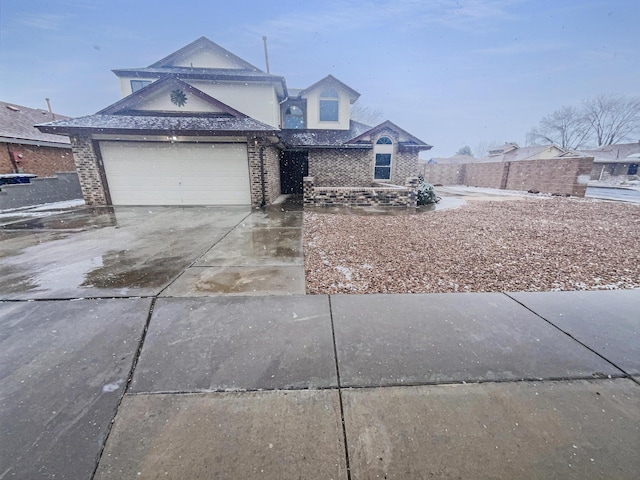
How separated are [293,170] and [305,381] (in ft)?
47.3

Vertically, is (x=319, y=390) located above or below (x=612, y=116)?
below

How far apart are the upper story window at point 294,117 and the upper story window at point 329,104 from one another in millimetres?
1289

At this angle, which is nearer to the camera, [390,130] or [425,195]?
[425,195]

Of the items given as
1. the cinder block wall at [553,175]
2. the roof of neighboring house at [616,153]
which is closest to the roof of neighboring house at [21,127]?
the cinder block wall at [553,175]

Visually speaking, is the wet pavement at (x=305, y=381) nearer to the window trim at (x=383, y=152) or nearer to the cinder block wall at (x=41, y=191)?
the cinder block wall at (x=41, y=191)

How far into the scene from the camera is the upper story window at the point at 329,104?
15273 millimetres

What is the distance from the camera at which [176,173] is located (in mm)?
10398


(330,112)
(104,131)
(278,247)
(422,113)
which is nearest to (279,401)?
(278,247)

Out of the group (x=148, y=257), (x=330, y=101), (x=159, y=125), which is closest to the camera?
(x=148, y=257)

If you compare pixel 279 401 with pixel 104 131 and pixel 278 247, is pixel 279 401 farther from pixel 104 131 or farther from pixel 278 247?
pixel 104 131

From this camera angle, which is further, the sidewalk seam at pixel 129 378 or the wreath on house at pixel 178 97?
the wreath on house at pixel 178 97

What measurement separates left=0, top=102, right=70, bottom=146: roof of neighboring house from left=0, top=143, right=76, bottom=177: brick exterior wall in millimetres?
436

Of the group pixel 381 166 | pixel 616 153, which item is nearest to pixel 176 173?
pixel 381 166

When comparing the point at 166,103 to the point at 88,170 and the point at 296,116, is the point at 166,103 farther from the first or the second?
the point at 296,116
